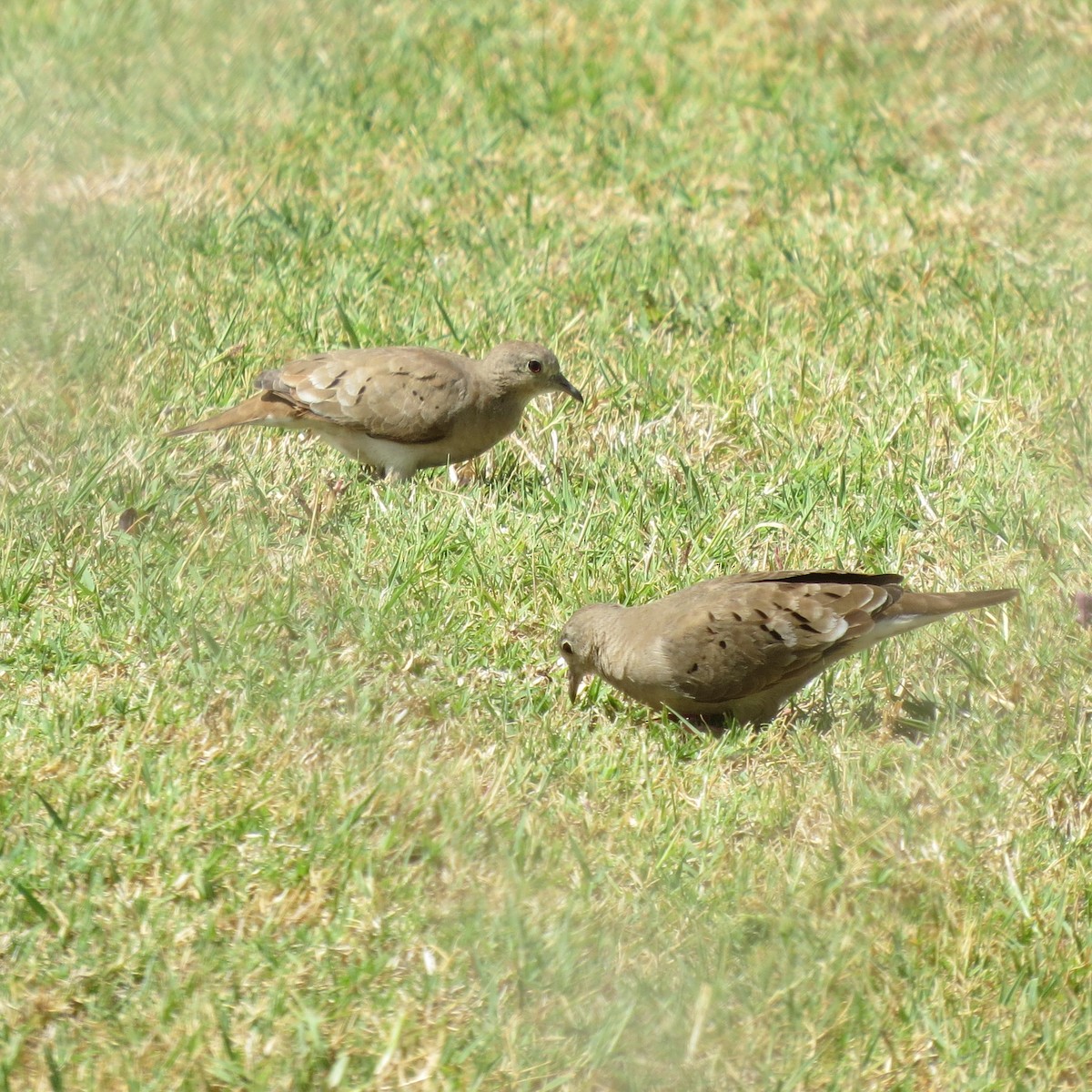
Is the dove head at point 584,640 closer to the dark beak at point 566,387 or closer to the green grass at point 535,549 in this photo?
the green grass at point 535,549

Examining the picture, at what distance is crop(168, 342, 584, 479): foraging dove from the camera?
6.16m

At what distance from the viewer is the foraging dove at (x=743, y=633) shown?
191 inches

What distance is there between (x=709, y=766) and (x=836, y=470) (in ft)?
6.32

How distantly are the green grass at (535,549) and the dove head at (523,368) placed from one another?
10.7 inches

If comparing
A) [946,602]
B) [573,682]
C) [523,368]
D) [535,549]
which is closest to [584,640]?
[573,682]

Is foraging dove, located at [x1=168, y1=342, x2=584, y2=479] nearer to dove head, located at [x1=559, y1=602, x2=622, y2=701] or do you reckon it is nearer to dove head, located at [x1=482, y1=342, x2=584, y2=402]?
dove head, located at [x1=482, y1=342, x2=584, y2=402]

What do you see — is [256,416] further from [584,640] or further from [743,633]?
[743,633]

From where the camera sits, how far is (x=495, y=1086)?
3607 mm

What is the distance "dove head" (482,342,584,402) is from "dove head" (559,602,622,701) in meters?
1.50

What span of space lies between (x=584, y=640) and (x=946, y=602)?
110cm

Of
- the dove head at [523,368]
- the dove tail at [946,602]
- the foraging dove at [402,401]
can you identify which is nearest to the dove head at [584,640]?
the dove tail at [946,602]

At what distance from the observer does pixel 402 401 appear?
6156 mm

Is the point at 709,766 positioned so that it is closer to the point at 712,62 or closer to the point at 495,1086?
the point at 495,1086

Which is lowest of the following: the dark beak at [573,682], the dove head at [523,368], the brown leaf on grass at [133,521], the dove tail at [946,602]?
the dark beak at [573,682]
